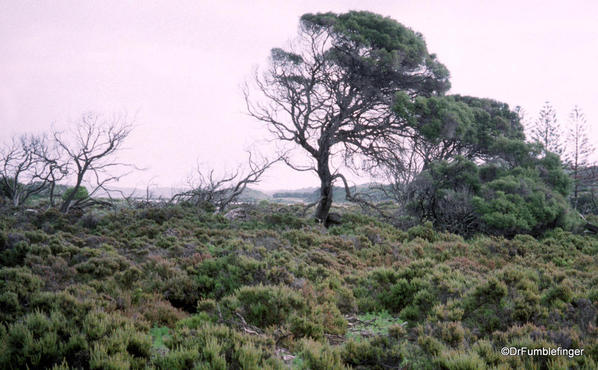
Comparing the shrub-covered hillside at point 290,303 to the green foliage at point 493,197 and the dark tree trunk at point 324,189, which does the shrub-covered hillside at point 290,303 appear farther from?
the dark tree trunk at point 324,189

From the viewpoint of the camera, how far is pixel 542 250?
38.0ft

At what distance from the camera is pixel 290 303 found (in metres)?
6.30

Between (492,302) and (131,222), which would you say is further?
(131,222)

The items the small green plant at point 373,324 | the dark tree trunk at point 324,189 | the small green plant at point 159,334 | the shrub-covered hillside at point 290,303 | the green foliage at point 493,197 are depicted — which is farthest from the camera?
the dark tree trunk at point 324,189

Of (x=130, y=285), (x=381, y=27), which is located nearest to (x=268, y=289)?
(x=130, y=285)

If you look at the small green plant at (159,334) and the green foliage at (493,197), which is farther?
the green foliage at (493,197)

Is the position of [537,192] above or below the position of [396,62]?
below

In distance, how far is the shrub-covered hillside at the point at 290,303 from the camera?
4258 mm

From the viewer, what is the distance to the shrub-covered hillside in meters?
4.26

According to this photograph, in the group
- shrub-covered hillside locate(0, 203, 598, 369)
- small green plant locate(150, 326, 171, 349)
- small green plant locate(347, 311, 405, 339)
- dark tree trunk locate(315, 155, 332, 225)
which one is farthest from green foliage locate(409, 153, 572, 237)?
small green plant locate(150, 326, 171, 349)

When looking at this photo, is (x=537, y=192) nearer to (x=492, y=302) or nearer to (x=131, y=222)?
(x=492, y=302)

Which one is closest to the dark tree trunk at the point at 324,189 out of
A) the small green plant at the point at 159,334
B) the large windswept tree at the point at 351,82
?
the large windswept tree at the point at 351,82

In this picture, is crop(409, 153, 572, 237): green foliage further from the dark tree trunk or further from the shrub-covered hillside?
the dark tree trunk

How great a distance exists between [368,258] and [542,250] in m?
5.81
